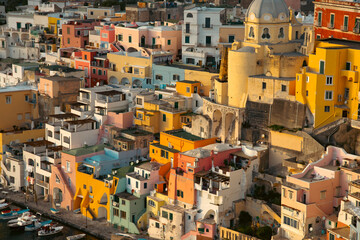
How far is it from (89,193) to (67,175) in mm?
3008

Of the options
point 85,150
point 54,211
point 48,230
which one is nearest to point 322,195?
point 48,230

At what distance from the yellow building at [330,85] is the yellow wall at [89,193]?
655 inches

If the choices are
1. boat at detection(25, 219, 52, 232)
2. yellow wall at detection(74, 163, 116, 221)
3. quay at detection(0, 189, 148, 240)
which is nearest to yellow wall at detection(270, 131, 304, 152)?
quay at detection(0, 189, 148, 240)

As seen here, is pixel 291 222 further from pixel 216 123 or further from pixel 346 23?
pixel 346 23

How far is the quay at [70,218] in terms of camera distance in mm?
68500

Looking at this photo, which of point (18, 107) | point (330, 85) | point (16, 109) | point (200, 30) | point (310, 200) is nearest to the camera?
point (310, 200)

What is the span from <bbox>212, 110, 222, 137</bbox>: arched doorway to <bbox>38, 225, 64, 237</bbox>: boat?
→ 1454 cm

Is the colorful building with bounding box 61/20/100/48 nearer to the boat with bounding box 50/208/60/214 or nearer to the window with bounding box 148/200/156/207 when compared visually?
the boat with bounding box 50/208/60/214

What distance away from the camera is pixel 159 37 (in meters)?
91.1

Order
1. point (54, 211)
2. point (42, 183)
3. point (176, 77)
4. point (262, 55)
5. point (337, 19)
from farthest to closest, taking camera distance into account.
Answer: point (176, 77)
point (337, 19)
point (42, 183)
point (54, 211)
point (262, 55)

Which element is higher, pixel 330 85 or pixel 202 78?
pixel 330 85

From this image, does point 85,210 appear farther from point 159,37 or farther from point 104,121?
point 159,37

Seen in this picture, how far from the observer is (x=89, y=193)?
7138 centimetres

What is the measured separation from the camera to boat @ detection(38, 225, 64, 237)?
68.8 metres
